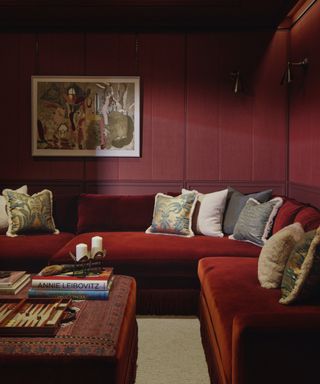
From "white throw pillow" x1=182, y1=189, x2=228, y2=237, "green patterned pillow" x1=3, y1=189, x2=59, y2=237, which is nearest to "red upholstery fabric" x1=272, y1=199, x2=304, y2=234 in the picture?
"white throw pillow" x1=182, y1=189, x2=228, y2=237

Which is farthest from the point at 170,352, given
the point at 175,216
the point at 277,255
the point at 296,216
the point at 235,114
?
the point at 235,114

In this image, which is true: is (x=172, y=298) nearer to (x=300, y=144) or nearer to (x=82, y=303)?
(x=82, y=303)

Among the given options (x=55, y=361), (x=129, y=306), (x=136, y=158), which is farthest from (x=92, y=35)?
(x=55, y=361)

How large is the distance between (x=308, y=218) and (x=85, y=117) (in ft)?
8.37

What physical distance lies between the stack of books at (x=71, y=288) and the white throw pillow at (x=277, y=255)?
0.80m

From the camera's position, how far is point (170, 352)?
106 inches

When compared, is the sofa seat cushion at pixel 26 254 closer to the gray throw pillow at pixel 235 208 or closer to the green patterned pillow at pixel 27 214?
the green patterned pillow at pixel 27 214

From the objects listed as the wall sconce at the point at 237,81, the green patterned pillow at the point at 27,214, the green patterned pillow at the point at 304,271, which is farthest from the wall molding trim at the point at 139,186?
the green patterned pillow at the point at 304,271

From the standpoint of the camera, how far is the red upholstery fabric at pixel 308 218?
2.83m

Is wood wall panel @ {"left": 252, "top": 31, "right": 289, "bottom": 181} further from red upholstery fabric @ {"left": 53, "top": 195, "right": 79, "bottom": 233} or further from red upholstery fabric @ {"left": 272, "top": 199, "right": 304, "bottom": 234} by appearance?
red upholstery fabric @ {"left": 53, "top": 195, "right": 79, "bottom": 233}

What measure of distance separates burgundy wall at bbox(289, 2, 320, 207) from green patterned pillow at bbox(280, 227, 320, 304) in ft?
6.21

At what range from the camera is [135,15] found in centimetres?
427

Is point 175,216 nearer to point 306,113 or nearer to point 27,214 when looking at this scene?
point 27,214

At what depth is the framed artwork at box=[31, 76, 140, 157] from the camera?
181 inches
